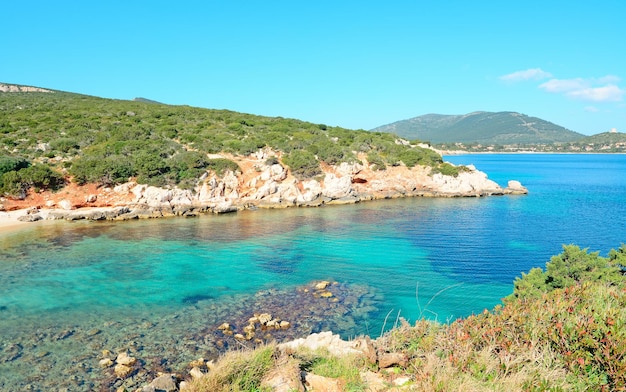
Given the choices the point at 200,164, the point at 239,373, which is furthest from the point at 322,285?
the point at 200,164

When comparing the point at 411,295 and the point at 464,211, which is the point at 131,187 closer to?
the point at 411,295

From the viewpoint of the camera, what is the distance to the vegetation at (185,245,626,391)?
5.33m

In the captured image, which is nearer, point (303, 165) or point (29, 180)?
point (29, 180)

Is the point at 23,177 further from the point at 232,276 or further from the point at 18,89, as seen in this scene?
the point at 18,89

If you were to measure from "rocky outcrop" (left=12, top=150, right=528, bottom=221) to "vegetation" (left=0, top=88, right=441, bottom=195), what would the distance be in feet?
4.28

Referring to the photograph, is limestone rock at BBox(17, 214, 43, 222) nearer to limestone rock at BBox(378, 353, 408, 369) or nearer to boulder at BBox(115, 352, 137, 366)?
boulder at BBox(115, 352, 137, 366)

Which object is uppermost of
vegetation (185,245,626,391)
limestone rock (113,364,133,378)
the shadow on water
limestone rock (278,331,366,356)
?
vegetation (185,245,626,391)

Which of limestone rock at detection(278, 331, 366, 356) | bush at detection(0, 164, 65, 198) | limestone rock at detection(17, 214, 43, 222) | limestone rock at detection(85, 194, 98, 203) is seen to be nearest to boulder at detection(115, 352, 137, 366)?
limestone rock at detection(278, 331, 366, 356)

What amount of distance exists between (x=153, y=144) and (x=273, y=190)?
15583 millimetres

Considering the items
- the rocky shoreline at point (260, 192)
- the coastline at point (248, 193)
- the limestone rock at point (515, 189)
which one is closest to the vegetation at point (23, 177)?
the coastline at point (248, 193)

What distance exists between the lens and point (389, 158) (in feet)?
167

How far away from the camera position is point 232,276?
1908cm

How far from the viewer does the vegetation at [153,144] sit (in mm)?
36750

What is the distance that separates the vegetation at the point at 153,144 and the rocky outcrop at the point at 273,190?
1.30m
